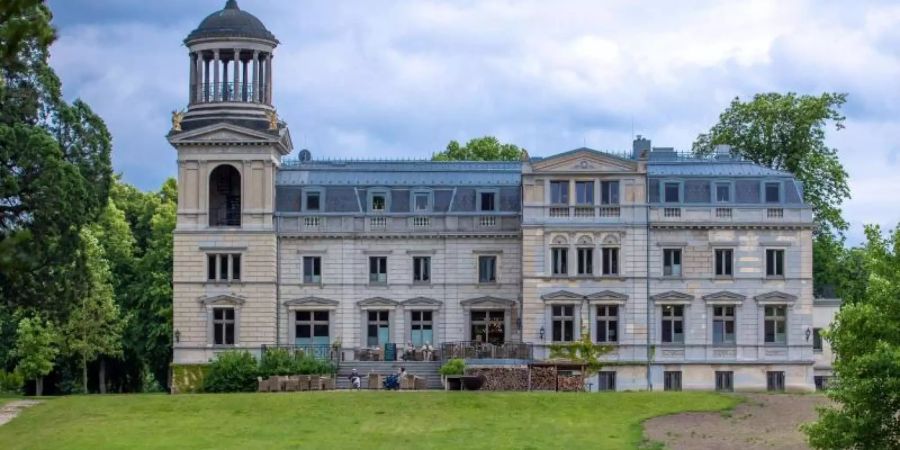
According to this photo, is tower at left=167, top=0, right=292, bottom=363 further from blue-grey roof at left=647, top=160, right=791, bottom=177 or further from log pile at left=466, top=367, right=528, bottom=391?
blue-grey roof at left=647, top=160, right=791, bottom=177

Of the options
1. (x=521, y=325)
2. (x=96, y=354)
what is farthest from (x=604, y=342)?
(x=96, y=354)

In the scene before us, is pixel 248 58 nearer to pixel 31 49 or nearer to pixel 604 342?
pixel 31 49

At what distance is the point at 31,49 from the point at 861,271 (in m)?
43.7

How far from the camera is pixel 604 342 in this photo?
260ft

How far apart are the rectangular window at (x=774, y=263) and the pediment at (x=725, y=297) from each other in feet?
5.25

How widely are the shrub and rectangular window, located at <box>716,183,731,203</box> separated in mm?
20155

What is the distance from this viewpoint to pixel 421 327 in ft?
269

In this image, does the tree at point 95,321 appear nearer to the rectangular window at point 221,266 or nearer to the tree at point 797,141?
the rectangular window at point 221,266

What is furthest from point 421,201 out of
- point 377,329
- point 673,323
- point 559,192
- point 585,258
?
point 673,323

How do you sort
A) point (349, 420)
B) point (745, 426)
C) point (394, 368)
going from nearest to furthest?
point (745, 426), point (349, 420), point (394, 368)

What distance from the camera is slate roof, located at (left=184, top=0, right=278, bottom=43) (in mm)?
80750

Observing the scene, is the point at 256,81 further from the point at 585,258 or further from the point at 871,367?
the point at 871,367

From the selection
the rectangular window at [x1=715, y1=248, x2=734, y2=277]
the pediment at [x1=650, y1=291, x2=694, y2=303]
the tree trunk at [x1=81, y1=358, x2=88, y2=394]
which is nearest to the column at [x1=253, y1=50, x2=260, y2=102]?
the tree trunk at [x1=81, y1=358, x2=88, y2=394]

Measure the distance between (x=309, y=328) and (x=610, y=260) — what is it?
13784 mm
